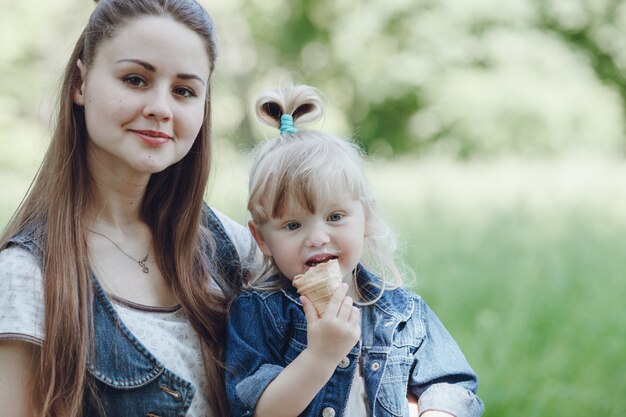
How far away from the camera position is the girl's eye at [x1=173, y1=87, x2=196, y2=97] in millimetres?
2300

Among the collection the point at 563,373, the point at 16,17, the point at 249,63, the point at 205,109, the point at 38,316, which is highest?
the point at 249,63

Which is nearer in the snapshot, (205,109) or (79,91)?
(79,91)

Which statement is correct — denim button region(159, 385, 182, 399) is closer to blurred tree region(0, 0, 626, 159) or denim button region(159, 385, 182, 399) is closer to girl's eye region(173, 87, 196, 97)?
girl's eye region(173, 87, 196, 97)

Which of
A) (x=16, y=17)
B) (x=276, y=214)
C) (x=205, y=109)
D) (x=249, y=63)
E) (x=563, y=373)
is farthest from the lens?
(x=249, y=63)

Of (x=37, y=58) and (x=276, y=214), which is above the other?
(x=37, y=58)

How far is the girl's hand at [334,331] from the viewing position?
2055 millimetres

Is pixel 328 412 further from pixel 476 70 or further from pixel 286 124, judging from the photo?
pixel 476 70

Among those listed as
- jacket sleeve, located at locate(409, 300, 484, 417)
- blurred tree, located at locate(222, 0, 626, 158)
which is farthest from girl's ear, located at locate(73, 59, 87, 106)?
blurred tree, located at locate(222, 0, 626, 158)

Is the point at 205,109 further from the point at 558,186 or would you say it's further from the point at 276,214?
the point at 558,186

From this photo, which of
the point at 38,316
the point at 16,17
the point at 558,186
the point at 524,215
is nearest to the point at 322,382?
the point at 38,316

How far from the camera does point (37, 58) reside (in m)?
14.5

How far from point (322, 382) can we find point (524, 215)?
487 cm

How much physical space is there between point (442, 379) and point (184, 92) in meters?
1.13

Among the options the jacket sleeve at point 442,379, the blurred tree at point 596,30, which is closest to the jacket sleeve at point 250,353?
the jacket sleeve at point 442,379
